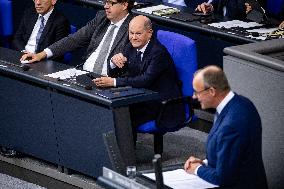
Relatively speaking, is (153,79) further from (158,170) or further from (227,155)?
(158,170)

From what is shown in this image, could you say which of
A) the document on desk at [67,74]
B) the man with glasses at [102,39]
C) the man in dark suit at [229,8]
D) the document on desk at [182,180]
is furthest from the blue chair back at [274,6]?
the document on desk at [182,180]

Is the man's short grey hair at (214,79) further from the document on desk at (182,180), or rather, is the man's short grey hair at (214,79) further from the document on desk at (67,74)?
the document on desk at (67,74)

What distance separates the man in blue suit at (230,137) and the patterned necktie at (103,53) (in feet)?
8.27

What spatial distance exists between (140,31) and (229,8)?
1.90m

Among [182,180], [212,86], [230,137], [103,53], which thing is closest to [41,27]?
[103,53]

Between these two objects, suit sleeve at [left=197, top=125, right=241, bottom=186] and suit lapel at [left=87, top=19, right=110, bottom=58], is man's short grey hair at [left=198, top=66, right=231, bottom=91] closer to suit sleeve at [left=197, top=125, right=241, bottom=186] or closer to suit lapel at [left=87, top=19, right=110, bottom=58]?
suit sleeve at [left=197, top=125, right=241, bottom=186]

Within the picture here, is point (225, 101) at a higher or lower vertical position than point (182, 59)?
higher

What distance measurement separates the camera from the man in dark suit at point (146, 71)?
6.16 m

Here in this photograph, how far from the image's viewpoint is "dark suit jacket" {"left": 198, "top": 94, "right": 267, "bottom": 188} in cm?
415

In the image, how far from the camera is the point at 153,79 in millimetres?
6207

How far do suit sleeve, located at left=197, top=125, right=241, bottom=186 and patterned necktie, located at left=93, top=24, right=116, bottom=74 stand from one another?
2.65 m

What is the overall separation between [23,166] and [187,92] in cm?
134

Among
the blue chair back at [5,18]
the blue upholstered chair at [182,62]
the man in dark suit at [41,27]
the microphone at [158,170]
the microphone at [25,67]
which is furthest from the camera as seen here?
the blue chair back at [5,18]

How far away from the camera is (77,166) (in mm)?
6191
